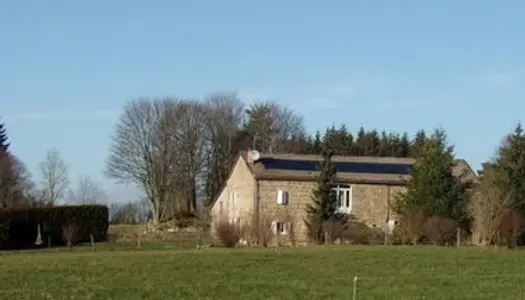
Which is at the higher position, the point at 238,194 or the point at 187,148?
the point at 187,148

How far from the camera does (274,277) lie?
2397 cm

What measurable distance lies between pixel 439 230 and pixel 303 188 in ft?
49.1

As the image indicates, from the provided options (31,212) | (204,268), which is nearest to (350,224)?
(31,212)

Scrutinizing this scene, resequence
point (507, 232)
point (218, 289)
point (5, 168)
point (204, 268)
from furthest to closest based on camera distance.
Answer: point (5, 168) → point (507, 232) → point (204, 268) → point (218, 289)

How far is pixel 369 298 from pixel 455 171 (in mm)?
43070

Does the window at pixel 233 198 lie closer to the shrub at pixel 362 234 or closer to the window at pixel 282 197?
the window at pixel 282 197

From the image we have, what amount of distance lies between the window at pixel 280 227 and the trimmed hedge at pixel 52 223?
466 inches

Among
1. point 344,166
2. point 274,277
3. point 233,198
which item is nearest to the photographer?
point 274,277

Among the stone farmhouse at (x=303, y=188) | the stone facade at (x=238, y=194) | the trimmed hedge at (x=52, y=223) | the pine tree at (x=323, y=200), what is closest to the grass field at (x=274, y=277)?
the pine tree at (x=323, y=200)

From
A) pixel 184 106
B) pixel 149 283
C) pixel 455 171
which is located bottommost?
pixel 149 283

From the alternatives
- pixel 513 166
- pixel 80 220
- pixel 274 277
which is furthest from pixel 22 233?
pixel 274 277

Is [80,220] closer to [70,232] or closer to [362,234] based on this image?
[70,232]

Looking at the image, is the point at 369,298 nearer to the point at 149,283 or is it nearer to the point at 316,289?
the point at 316,289

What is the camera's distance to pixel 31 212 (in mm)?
58594
